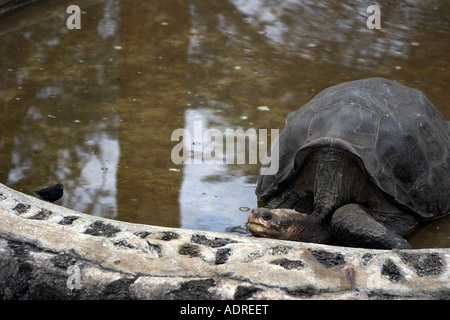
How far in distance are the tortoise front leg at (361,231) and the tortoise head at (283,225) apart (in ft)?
0.45

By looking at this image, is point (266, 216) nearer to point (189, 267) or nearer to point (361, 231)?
point (361, 231)

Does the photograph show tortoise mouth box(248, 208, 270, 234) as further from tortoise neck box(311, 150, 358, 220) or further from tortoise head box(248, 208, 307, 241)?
tortoise neck box(311, 150, 358, 220)

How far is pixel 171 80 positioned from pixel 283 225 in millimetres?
3193

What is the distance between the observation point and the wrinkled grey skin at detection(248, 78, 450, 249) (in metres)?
4.12

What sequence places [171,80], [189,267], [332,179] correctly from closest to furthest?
[189,267]
[332,179]
[171,80]

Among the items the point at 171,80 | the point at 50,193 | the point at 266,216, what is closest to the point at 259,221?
the point at 266,216

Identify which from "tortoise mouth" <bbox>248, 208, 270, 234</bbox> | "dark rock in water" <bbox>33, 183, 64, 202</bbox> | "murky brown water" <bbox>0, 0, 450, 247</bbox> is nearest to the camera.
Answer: "tortoise mouth" <bbox>248, 208, 270, 234</bbox>

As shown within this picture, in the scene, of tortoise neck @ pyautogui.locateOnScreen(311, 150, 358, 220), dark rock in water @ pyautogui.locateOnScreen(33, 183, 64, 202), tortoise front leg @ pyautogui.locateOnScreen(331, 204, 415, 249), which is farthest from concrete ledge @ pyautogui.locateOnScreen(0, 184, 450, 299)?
dark rock in water @ pyautogui.locateOnScreen(33, 183, 64, 202)

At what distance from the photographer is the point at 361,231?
404cm

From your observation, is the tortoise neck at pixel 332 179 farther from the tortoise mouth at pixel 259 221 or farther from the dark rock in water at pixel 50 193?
the dark rock in water at pixel 50 193

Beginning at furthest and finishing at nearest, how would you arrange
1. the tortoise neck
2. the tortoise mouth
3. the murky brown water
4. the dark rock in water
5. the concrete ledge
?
1. the murky brown water
2. the dark rock in water
3. the tortoise neck
4. the tortoise mouth
5. the concrete ledge

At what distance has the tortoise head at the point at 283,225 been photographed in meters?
3.98

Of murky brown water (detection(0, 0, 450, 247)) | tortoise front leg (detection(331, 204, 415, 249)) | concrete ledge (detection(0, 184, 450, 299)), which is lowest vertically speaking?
murky brown water (detection(0, 0, 450, 247))

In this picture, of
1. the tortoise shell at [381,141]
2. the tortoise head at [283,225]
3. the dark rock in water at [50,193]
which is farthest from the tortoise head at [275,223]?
the dark rock in water at [50,193]
